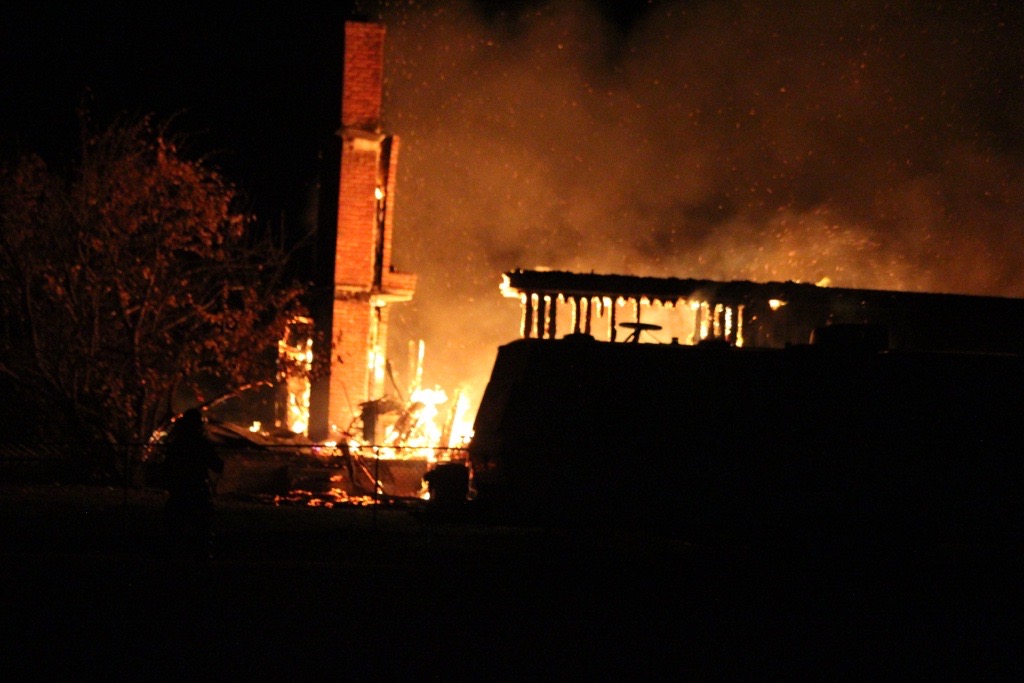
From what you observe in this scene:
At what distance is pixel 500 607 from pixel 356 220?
542 inches

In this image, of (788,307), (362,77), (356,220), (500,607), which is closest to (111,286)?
(356,220)

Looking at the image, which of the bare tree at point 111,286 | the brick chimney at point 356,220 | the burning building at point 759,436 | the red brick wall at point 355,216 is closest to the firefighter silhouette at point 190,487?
the burning building at point 759,436

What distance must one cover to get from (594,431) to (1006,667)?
375cm

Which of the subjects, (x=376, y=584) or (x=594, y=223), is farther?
(x=594, y=223)

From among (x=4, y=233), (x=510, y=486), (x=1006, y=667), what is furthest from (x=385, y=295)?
(x=1006, y=667)

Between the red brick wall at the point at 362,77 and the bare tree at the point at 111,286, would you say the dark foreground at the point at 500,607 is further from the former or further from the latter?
the red brick wall at the point at 362,77

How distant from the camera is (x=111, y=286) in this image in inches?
651

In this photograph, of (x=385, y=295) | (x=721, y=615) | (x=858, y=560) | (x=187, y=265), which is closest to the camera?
(x=721, y=615)

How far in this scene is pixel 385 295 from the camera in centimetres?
2103

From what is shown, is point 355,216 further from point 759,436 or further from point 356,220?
point 759,436

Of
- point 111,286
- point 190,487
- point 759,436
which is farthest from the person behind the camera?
point 111,286

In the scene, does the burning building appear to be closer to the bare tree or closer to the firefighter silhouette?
the firefighter silhouette

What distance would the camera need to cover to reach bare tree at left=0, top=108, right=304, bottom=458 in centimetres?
1641

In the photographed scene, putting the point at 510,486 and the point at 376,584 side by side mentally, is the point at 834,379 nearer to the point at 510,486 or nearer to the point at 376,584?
the point at 510,486
